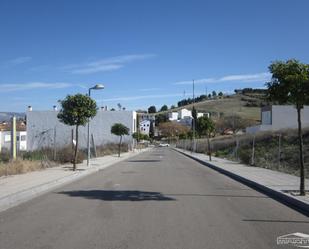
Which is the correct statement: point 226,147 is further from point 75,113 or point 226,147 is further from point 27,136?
point 27,136

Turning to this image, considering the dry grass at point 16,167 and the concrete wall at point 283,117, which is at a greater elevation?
the concrete wall at point 283,117

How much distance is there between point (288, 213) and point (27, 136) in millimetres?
80571

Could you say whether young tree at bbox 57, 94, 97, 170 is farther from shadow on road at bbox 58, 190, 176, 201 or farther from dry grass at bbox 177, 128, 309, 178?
dry grass at bbox 177, 128, 309, 178

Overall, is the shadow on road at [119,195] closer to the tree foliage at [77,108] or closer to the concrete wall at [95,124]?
the tree foliage at [77,108]

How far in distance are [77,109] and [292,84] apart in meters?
14.5

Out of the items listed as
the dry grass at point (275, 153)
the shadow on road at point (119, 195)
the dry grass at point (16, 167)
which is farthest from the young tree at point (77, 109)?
the dry grass at point (275, 153)

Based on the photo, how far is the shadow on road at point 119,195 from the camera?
47.2ft

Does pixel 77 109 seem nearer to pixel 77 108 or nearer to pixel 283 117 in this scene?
pixel 77 108

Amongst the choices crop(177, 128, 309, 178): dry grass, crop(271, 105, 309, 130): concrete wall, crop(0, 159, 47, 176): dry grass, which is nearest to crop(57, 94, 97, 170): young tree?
crop(0, 159, 47, 176): dry grass

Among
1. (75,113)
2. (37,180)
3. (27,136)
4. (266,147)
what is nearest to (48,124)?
(27,136)

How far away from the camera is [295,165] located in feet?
91.5

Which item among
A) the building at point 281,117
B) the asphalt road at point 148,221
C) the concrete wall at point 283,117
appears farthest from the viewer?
the concrete wall at point 283,117

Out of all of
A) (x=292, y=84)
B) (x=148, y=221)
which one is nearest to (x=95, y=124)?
(x=292, y=84)

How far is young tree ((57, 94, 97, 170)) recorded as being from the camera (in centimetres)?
2659
